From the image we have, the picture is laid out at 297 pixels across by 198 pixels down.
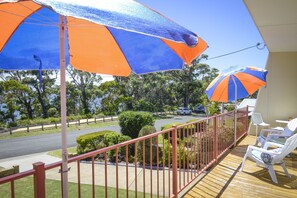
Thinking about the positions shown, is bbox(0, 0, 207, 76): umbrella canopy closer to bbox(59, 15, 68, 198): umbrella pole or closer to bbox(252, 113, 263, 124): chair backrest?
bbox(59, 15, 68, 198): umbrella pole

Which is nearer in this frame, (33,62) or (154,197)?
(33,62)

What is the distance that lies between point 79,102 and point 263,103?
81.1 feet

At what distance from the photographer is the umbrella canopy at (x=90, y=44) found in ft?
6.61

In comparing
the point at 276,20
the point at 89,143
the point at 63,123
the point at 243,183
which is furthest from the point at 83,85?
the point at 63,123

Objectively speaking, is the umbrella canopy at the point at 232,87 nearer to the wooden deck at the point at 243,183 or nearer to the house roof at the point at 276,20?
the house roof at the point at 276,20

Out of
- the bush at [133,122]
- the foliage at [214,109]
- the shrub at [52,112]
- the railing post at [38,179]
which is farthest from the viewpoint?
the shrub at [52,112]

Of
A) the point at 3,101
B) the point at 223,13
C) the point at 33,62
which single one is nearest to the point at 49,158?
the point at 33,62

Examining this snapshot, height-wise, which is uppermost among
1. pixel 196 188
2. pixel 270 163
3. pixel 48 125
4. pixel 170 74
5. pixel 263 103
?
pixel 170 74

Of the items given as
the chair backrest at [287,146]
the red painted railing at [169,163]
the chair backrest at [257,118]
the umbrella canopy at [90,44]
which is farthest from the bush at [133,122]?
the umbrella canopy at [90,44]

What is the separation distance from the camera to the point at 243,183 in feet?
12.0

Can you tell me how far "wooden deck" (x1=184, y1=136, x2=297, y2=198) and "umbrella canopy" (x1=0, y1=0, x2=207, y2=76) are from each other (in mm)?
1937

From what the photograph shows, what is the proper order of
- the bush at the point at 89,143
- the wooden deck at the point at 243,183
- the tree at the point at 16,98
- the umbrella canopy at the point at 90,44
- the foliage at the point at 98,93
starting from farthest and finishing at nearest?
the foliage at the point at 98,93 < the tree at the point at 16,98 < the bush at the point at 89,143 < the wooden deck at the point at 243,183 < the umbrella canopy at the point at 90,44

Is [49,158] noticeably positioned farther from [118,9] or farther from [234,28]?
[234,28]

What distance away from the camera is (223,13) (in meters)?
10.6
